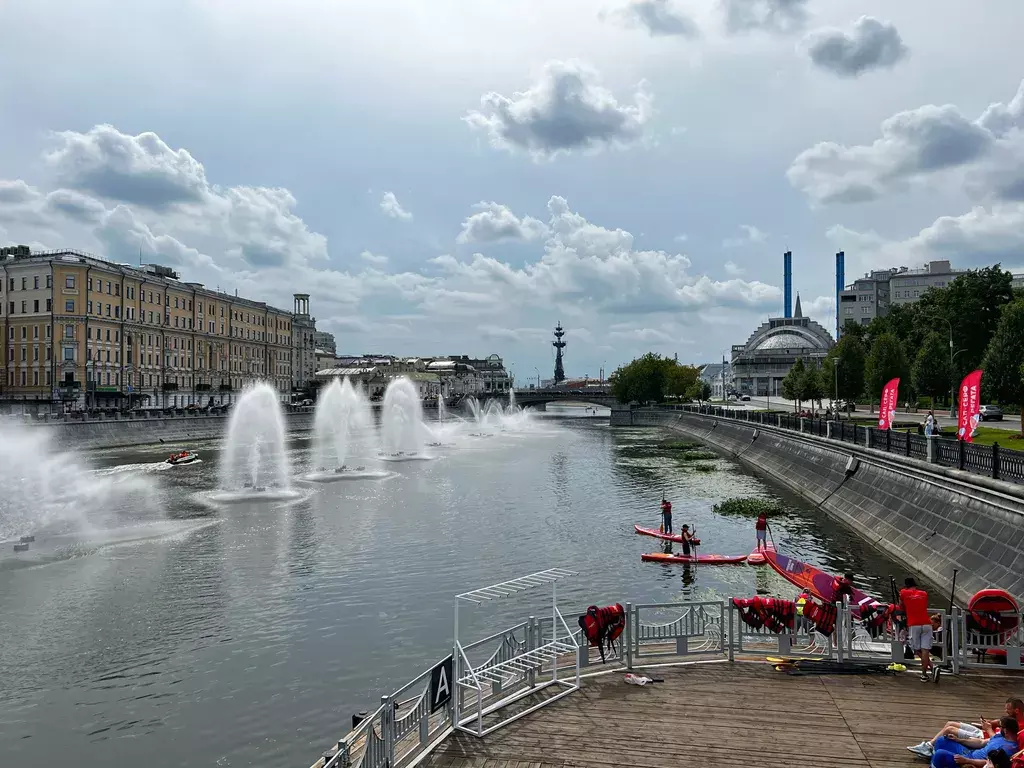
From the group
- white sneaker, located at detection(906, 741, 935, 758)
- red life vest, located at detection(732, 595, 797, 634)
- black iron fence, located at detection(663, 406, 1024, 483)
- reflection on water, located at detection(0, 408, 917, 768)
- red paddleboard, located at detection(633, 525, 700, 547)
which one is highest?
black iron fence, located at detection(663, 406, 1024, 483)

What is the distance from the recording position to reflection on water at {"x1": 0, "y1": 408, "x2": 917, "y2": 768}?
55.7 ft

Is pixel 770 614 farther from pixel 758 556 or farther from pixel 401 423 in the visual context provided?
pixel 401 423

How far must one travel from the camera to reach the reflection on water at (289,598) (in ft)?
55.7

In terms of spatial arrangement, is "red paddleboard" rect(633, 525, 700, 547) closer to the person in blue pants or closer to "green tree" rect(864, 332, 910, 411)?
the person in blue pants

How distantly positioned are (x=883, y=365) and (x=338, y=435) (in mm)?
75137

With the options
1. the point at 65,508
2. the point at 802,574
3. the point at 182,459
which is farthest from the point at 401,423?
the point at 802,574

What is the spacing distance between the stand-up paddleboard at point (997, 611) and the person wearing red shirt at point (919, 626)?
1.28m

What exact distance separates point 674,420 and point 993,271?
Answer: 61.2 metres

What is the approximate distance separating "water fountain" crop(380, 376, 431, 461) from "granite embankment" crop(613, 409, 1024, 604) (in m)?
47.2

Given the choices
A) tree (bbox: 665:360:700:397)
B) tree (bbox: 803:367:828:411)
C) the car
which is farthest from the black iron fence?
tree (bbox: 665:360:700:397)

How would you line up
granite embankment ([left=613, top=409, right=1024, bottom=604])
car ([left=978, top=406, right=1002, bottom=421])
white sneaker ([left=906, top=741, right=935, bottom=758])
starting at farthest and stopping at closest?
car ([left=978, top=406, right=1002, bottom=421]) → granite embankment ([left=613, top=409, right=1024, bottom=604]) → white sneaker ([left=906, top=741, right=935, bottom=758])

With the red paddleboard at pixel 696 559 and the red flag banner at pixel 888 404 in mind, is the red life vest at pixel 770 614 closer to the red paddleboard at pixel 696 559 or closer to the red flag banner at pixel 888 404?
the red paddleboard at pixel 696 559

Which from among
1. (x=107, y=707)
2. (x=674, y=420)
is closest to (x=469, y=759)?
(x=107, y=707)

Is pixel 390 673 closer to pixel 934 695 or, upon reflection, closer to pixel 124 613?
pixel 124 613
